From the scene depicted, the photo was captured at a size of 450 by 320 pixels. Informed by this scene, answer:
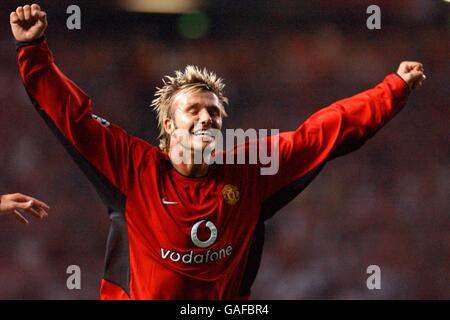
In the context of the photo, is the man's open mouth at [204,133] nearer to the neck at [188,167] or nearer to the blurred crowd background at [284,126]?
the neck at [188,167]

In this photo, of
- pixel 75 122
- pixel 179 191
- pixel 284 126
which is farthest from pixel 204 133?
pixel 284 126

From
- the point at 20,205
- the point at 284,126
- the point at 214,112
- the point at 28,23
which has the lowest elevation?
the point at 20,205

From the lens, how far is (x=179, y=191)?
3346 mm

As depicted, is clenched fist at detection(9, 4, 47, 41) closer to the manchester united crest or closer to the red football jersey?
the red football jersey

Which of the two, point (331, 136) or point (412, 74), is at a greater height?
point (412, 74)

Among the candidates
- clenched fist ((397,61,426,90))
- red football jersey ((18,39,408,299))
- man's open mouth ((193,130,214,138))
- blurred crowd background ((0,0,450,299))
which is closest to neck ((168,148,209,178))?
red football jersey ((18,39,408,299))

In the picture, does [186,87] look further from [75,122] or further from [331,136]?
[331,136]

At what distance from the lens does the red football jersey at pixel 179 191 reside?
318cm

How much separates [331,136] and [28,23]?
1312 millimetres

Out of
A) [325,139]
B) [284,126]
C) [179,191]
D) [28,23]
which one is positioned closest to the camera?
→ [28,23]

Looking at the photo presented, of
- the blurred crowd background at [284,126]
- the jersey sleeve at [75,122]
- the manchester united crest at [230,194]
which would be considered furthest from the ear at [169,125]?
the blurred crowd background at [284,126]

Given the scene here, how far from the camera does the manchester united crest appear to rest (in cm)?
335
